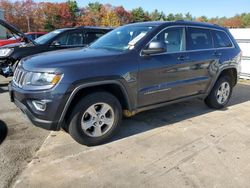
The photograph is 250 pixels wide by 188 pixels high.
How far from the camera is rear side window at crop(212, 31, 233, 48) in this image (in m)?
5.74

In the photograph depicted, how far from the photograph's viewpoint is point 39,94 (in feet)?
11.8

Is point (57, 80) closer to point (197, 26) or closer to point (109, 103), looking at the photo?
point (109, 103)

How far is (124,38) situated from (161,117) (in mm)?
1682

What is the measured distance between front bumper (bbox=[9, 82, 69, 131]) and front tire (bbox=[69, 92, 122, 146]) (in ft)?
0.79

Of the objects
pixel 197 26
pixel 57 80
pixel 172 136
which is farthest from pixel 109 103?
pixel 197 26

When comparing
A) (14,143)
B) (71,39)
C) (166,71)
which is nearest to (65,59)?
(14,143)

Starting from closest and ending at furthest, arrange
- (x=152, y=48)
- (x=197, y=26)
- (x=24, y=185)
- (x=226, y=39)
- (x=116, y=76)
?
(x=24, y=185), (x=116, y=76), (x=152, y=48), (x=197, y=26), (x=226, y=39)

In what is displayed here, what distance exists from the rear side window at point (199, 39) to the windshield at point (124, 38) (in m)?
0.87

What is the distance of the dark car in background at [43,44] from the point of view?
25.6ft

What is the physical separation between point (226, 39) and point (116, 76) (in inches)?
123

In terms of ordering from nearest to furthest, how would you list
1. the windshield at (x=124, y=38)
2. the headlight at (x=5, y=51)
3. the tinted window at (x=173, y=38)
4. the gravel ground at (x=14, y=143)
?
the gravel ground at (x=14, y=143) → the windshield at (x=124, y=38) → the tinted window at (x=173, y=38) → the headlight at (x=5, y=51)

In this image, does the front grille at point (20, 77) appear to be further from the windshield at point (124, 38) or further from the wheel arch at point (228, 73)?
the wheel arch at point (228, 73)

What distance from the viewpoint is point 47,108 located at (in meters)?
3.62

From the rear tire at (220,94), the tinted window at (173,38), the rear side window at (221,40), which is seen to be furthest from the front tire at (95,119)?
the rear side window at (221,40)
